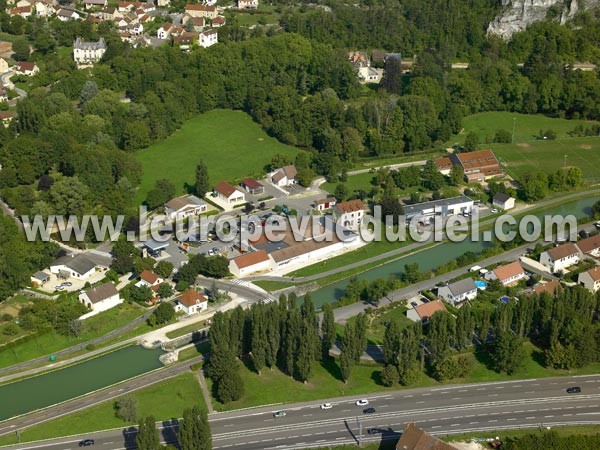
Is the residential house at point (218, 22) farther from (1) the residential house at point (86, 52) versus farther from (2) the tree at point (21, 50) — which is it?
(2) the tree at point (21, 50)

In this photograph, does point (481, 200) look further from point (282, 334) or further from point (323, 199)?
point (282, 334)

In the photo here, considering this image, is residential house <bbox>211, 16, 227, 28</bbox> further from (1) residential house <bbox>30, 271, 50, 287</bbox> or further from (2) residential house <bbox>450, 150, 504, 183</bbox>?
(1) residential house <bbox>30, 271, 50, 287</bbox>

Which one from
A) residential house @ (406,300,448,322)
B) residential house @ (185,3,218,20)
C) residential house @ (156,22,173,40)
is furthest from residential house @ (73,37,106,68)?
residential house @ (406,300,448,322)

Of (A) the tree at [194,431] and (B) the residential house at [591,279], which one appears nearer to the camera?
(A) the tree at [194,431]

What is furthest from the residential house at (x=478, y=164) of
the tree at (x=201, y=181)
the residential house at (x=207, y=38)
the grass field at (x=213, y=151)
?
the residential house at (x=207, y=38)

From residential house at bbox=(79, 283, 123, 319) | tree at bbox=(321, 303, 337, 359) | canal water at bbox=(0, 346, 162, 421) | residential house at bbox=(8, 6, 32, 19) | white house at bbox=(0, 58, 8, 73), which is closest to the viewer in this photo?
canal water at bbox=(0, 346, 162, 421)

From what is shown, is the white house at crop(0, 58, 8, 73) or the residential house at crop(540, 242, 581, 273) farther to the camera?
the white house at crop(0, 58, 8, 73)
